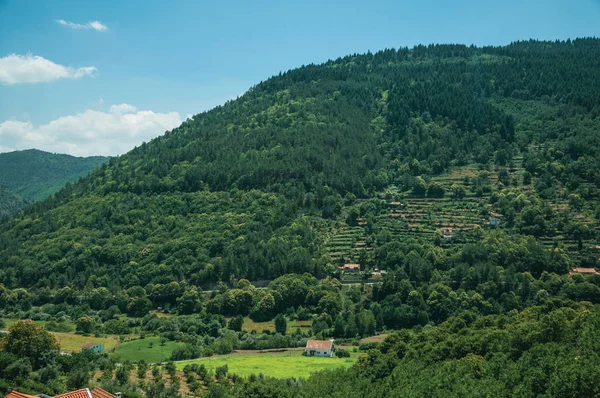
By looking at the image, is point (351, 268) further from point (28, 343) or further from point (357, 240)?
point (28, 343)

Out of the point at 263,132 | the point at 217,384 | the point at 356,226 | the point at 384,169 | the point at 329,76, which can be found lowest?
the point at 217,384

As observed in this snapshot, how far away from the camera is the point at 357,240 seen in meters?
88.4

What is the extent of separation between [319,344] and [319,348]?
2.03 ft

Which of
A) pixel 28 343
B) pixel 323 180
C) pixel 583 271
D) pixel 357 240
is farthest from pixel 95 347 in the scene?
pixel 583 271

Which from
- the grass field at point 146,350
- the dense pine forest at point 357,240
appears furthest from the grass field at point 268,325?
the grass field at point 146,350

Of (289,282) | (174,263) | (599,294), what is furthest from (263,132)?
(599,294)

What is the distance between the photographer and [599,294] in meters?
64.6

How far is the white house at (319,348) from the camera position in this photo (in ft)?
191

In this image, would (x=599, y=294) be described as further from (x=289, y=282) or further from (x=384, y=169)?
(x=384, y=169)

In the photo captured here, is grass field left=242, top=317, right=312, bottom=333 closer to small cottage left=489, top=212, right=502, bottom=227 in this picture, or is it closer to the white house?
the white house

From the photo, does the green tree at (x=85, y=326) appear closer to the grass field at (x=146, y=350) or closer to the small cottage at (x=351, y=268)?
the grass field at (x=146, y=350)

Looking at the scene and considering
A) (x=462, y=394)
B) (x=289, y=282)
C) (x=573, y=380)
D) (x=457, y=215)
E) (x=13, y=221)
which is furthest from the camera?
(x=13, y=221)

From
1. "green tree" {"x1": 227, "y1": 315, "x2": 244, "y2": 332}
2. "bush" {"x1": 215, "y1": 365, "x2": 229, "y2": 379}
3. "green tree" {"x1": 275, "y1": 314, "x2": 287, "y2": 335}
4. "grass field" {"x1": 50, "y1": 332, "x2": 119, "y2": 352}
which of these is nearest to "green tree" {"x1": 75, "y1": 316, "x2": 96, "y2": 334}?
"grass field" {"x1": 50, "y1": 332, "x2": 119, "y2": 352}

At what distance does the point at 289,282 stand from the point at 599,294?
35.7 m
